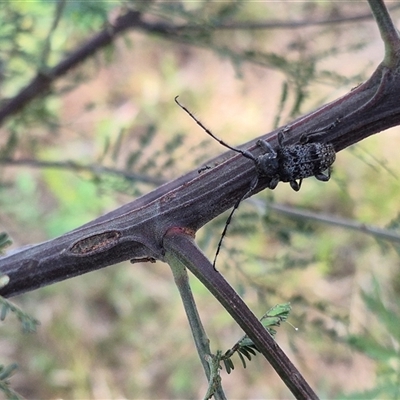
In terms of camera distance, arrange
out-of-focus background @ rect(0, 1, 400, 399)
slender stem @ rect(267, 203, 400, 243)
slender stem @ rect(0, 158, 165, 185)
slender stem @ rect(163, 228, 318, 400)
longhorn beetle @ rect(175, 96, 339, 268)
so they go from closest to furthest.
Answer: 1. slender stem @ rect(163, 228, 318, 400)
2. longhorn beetle @ rect(175, 96, 339, 268)
3. slender stem @ rect(267, 203, 400, 243)
4. slender stem @ rect(0, 158, 165, 185)
5. out-of-focus background @ rect(0, 1, 400, 399)

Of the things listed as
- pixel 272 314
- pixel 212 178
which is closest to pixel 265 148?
pixel 212 178

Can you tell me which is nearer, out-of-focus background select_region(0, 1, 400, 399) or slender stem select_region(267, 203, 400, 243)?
slender stem select_region(267, 203, 400, 243)

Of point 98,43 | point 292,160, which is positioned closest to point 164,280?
point 98,43

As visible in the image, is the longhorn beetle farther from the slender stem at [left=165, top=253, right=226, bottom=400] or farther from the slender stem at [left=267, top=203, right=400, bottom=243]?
the slender stem at [left=267, top=203, right=400, bottom=243]

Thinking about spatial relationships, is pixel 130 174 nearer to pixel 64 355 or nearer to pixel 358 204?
pixel 64 355

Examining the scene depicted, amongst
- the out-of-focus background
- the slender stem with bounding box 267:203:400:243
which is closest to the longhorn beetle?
the slender stem with bounding box 267:203:400:243

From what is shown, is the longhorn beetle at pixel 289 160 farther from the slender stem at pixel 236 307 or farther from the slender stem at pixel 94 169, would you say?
the slender stem at pixel 94 169

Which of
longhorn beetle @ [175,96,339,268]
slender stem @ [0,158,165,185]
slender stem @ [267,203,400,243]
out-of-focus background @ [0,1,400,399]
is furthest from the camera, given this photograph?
out-of-focus background @ [0,1,400,399]

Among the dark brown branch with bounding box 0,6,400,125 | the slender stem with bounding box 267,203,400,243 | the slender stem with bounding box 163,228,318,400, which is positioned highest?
the dark brown branch with bounding box 0,6,400,125
